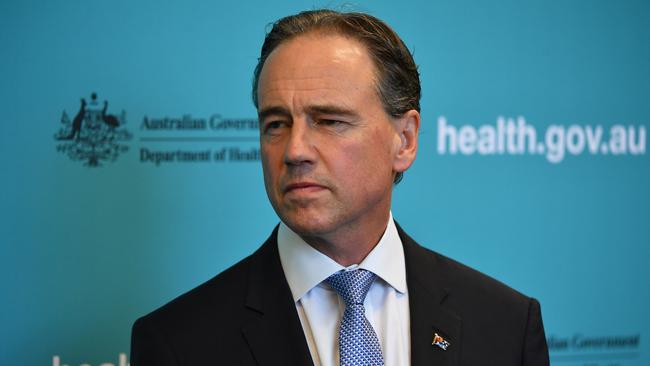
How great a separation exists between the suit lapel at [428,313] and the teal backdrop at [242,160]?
26.4 inches

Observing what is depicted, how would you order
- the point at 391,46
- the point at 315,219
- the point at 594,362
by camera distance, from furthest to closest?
the point at 594,362 < the point at 391,46 < the point at 315,219

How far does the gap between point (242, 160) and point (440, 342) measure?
3.09ft

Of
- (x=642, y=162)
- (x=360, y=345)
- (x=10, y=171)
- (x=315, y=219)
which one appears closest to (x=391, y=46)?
(x=315, y=219)

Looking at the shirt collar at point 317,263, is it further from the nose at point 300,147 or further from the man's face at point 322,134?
the nose at point 300,147

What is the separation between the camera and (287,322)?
1761 mm

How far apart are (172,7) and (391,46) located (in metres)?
0.84

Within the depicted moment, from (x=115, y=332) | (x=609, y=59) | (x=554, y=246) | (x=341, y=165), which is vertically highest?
(x=609, y=59)

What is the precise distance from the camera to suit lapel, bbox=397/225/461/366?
1808 millimetres

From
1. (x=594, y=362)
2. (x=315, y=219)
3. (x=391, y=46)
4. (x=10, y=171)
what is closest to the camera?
(x=315, y=219)

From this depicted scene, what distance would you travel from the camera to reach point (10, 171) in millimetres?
2346

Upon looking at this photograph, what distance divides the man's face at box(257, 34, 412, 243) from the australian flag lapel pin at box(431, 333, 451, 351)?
0.29 meters

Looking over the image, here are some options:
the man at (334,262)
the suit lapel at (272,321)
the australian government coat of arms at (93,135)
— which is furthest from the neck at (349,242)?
the australian government coat of arms at (93,135)

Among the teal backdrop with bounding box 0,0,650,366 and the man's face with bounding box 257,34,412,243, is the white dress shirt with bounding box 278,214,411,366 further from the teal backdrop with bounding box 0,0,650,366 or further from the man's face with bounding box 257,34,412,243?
the teal backdrop with bounding box 0,0,650,366

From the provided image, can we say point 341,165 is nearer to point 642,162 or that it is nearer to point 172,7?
point 172,7
